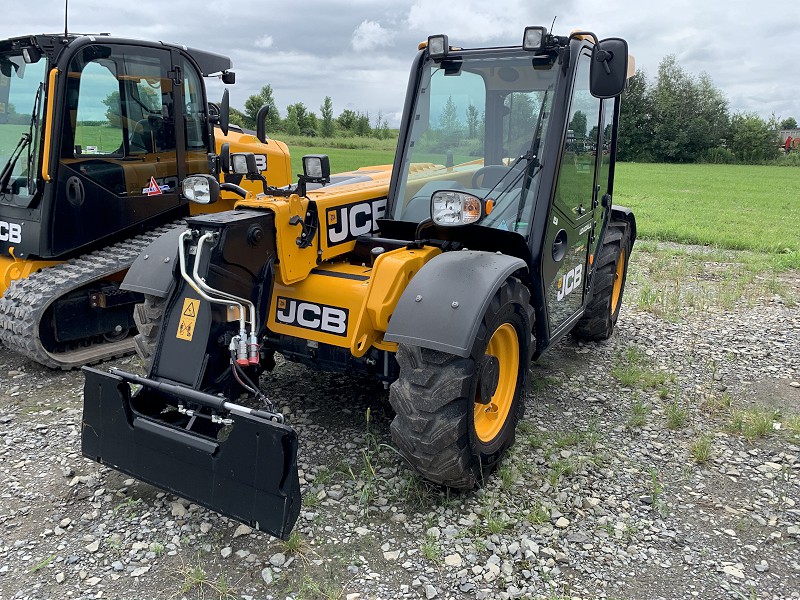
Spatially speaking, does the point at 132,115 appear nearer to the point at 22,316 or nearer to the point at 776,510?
the point at 22,316

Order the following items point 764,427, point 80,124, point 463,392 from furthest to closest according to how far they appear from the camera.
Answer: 1. point 80,124
2. point 764,427
3. point 463,392

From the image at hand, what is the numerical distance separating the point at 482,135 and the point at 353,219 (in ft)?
3.46

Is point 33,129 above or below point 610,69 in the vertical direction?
below

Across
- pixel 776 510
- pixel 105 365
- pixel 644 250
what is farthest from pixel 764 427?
pixel 644 250

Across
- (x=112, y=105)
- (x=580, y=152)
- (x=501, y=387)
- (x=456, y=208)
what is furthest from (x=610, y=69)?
(x=112, y=105)

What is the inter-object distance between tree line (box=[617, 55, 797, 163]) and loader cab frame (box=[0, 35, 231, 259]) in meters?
51.1

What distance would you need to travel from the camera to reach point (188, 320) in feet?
11.7

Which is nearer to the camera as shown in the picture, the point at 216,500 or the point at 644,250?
the point at 216,500

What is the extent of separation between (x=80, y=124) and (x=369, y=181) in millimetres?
2598

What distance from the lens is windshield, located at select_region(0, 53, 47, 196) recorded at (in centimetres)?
562

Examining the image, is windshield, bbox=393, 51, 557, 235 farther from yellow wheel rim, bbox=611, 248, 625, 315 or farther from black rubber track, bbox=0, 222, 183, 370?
black rubber track, bbox=0, 222, 183, 370

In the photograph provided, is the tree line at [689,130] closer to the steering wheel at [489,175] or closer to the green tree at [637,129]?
the green tree at [637,129]

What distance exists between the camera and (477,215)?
11.5 feet

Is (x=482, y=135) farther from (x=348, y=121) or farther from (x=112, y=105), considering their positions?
(x=348, y=121)
